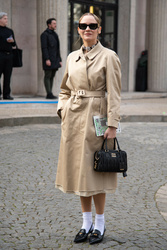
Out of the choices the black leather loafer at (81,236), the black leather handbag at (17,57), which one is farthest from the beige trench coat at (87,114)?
the black leather handbag at (17,57)

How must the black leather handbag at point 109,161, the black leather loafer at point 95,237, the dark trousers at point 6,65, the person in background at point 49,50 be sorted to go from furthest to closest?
the person in background at point 49,50, the dark trousers at point 6,65, the black leather loafer at point 95,237, the black leather handbag at point 109,161

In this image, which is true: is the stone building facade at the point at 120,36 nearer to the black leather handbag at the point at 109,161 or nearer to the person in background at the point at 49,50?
the person in background at the point at 49,50

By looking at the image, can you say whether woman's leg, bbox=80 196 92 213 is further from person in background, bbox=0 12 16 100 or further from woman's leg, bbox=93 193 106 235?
person in background, bbox=0 12 16 100

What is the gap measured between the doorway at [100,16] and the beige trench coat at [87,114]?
11391mm

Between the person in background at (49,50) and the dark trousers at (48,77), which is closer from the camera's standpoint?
the person in background at (49,50)

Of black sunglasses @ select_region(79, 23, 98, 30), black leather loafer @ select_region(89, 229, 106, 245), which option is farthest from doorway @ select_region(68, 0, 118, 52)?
black leather loafer @ select_region(89, 229, 106, 245)

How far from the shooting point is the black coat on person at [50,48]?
36.3 feet

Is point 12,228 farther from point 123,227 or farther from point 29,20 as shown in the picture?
point 29,20

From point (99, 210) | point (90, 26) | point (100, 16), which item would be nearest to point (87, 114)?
point (90, 26)

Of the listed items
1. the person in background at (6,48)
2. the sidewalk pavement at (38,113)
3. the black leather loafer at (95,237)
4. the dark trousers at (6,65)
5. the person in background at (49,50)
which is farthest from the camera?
the person in background at (49,50)

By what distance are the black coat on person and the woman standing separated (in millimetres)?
8112

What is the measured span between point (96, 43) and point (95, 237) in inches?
59.3

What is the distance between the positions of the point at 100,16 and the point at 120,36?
1.10 meters

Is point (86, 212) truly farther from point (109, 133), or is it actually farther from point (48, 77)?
point (48, 77)
